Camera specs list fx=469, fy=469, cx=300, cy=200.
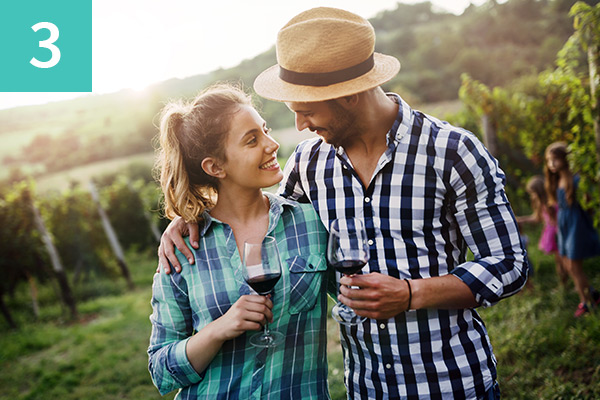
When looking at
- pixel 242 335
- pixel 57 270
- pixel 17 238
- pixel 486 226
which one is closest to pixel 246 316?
pixel 242 335

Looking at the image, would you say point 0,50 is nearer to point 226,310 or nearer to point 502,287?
point 226,310

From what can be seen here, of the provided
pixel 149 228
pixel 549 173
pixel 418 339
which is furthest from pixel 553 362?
pixel 149 228

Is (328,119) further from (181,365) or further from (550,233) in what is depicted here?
(550,233)

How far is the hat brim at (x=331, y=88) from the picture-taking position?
65.0 inches

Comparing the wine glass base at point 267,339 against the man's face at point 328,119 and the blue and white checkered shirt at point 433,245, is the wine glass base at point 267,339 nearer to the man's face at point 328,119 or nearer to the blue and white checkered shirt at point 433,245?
the blue and white checkered shirt at point 433,245

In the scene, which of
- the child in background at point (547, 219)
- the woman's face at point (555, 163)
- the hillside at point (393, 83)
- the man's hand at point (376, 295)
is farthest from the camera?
the hillside at point (393, 83)

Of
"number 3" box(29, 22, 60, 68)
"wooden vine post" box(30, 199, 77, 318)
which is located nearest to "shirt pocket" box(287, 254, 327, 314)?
"number 3" box(29, 22, 60, 68)

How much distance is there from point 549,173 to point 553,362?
218 cm

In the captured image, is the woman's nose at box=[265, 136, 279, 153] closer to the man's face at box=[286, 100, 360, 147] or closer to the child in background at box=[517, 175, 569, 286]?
the man's face at box=[286, 100, 360, 147]

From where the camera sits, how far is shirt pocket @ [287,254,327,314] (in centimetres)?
176

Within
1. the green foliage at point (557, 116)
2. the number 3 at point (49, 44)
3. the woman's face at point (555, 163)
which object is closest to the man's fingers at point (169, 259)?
the green foliage at point (557, 116)

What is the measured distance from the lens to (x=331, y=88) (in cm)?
168

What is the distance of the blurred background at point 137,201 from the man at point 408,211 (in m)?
0.25

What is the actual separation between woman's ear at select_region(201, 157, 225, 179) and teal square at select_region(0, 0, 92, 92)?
152 inches
